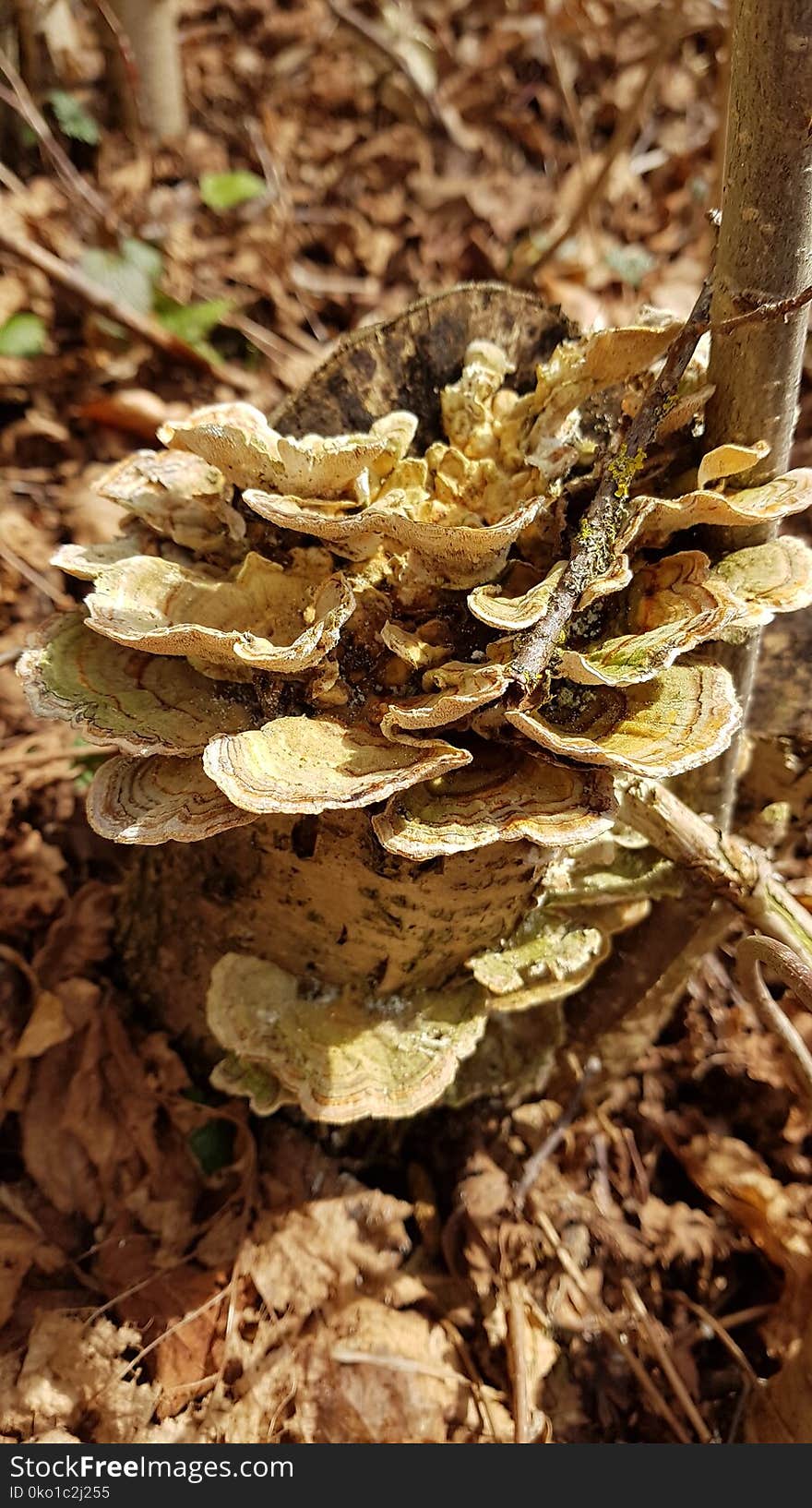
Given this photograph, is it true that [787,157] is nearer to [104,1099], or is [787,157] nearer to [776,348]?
[776,348]

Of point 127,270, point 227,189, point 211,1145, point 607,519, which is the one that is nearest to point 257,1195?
point 211,1145

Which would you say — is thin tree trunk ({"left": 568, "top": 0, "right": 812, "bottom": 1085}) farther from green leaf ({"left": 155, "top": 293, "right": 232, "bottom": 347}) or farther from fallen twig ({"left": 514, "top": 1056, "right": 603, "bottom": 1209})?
green leaf ({"left": 155, "top": 293, "right": 232, "bottom": 347})

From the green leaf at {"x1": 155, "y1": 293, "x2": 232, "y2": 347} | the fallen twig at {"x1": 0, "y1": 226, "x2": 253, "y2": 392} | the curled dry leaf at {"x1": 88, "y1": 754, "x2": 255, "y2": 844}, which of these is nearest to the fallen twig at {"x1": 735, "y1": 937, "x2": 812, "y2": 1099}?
the curled dry leaf at {"x1": 88, "y1": 754, "x2": 255, "y2": 844}

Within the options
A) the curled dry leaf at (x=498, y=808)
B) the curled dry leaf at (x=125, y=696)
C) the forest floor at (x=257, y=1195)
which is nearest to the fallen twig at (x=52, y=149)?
the forest floor at (x=257, y=1195)

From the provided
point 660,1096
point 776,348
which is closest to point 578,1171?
point 660,1096

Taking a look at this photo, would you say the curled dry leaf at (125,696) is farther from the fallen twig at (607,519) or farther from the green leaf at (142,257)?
the green leaf at (142,257)

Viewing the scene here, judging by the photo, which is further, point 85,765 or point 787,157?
point 85,765

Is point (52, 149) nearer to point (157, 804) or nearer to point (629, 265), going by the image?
point (629, 265)
